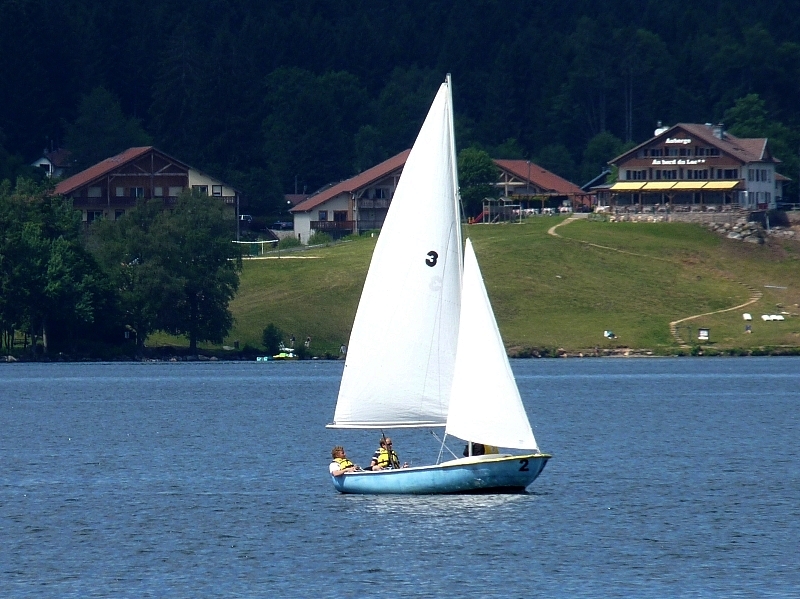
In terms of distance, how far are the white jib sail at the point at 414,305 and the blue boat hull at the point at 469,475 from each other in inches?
60.2

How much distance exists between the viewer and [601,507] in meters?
54.6

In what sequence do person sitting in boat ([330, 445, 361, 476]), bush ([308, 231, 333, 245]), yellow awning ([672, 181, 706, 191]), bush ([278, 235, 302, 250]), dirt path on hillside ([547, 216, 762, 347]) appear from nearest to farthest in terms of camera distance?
person sitting in boat ([330, 445, 361, 476])
dirt path on hillside ([547, 216, 762, 347])
yellow awning ([672, 181, 706, 191])
bush ([278, 235, 302, 250])
bush ([308, 231, 333, 245])

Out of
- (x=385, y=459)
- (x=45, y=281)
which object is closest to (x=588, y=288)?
(x=45, y=281)

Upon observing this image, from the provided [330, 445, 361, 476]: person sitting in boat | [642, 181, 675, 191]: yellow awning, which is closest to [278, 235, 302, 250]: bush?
[642, 181, 675, 191]: yellow awning

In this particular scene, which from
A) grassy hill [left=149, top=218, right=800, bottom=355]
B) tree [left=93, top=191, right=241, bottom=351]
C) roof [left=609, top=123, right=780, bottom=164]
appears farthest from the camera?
roof [left=609, top=123, right=780, bottom=164]

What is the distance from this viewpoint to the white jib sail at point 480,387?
5034 centimetres

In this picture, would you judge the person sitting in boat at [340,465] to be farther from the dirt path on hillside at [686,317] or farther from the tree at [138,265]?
the dirt path on hillside at [686,317]

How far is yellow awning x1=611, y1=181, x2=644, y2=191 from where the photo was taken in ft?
636

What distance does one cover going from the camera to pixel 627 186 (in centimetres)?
19538

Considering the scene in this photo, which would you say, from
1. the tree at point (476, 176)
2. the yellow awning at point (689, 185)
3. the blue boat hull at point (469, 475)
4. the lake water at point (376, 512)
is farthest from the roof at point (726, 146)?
the blue boat hull at point (469, 475)

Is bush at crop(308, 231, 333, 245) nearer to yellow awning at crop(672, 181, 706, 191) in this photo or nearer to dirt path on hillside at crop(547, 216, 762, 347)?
dirt path on hillside at crop(547, 216, 762, 347)

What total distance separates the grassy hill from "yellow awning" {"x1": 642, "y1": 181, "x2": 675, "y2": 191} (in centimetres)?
923

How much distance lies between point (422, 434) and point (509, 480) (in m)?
33.9

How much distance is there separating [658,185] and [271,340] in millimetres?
64043
